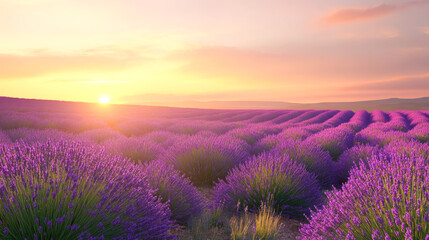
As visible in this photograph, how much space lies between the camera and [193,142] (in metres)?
5.74

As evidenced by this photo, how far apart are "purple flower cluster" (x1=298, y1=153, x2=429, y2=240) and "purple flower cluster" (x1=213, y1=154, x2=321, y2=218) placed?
1.33 m

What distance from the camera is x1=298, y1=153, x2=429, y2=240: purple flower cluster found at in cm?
185

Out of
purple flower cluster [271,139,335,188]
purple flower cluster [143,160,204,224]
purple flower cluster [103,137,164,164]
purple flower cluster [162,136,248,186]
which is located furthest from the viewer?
purple flower cluster [103,137,164,164]

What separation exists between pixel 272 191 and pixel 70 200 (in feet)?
8.78

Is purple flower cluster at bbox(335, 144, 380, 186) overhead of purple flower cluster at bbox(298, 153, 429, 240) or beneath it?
beneath

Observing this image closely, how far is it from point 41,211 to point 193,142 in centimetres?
396

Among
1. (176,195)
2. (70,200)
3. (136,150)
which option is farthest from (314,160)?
(70,200)

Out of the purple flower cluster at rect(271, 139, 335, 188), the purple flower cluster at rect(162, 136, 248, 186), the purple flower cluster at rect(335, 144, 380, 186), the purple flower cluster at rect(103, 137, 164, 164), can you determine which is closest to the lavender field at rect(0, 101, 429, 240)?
the purple flower cluster at rect(162, 136, 248, 186)

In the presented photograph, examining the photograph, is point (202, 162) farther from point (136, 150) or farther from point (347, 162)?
point (347, 162)

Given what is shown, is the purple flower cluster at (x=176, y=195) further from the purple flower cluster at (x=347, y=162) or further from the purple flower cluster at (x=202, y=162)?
the purple flower cluster at (x=347, y=162)

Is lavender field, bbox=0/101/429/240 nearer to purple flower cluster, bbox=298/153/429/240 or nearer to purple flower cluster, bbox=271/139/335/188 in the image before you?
purple flower cluster, bbox=298/153/429/240

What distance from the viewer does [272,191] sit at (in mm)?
3861

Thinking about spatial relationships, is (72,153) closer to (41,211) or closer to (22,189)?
(22,189)

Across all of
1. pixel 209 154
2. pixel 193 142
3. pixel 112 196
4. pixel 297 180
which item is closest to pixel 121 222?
pixel 112 196
